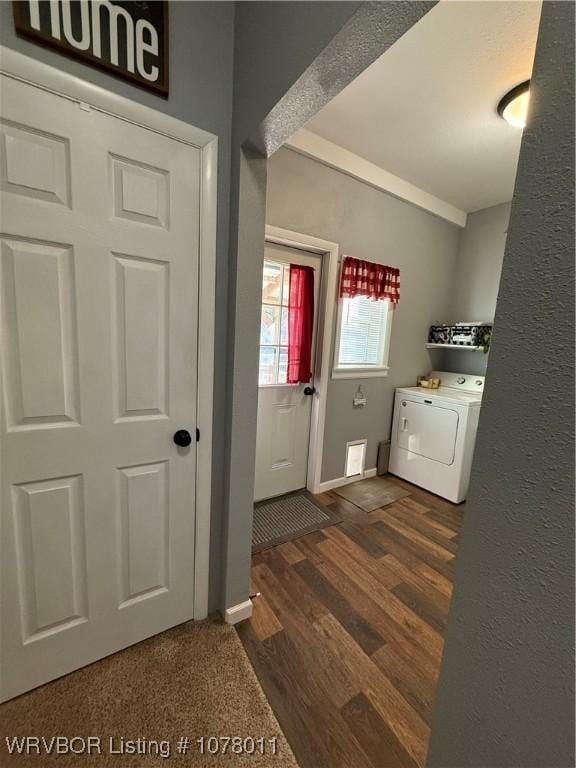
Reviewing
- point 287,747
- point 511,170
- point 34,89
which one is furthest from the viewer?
point 511,170

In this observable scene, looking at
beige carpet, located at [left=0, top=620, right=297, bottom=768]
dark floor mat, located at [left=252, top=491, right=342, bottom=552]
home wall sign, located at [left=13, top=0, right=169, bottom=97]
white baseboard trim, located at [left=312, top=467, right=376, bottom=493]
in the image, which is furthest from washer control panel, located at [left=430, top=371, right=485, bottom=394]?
home wall sign, located at [left=13, top=0, right=169, bottom=97]

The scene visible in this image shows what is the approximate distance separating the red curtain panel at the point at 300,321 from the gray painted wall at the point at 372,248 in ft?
1.06

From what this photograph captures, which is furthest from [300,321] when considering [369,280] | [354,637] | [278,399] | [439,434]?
[354,637]

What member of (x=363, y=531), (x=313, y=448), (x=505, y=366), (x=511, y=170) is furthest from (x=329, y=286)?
(x=505, y=366)

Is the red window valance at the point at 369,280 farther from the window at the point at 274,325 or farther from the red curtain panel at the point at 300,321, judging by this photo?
the window at the point at 274,325

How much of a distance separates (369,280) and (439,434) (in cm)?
153

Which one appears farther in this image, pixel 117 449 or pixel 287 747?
pixel 117 449

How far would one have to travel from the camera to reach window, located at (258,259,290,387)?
2.33 metres

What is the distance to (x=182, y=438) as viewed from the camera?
131 centimetres

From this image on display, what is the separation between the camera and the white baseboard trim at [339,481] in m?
2.81

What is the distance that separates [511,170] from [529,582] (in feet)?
10.8

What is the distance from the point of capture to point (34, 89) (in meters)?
0.94

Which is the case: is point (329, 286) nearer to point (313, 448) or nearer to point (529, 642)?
point (313, 448)

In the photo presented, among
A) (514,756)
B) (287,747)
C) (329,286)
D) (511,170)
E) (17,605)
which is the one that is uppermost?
(511,170)
